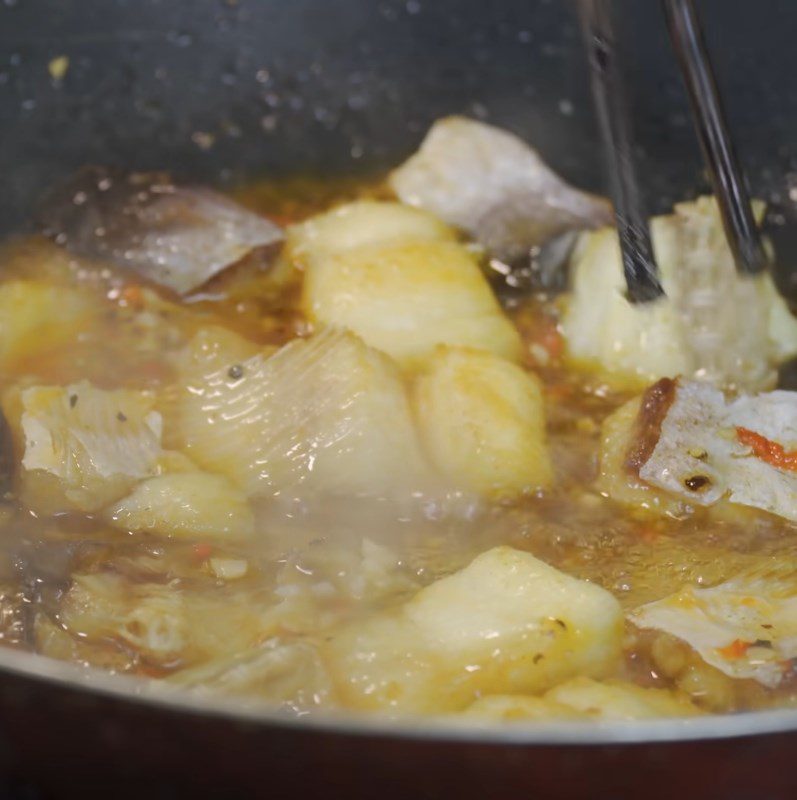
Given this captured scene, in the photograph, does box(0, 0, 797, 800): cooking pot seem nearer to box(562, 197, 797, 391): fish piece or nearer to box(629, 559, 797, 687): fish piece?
box(562, 197, 797, 391): fish piece

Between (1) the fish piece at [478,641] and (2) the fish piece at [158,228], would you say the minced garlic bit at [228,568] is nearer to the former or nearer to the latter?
(1) the fish piece at [478,641]

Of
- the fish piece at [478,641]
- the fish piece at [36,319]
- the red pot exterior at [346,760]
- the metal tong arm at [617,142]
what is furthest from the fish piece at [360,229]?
the red pot exterior at [346,760]

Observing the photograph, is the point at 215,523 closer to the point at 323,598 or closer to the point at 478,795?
the point at 323,598

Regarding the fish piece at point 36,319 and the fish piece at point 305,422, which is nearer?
the fish piece at point 305,422

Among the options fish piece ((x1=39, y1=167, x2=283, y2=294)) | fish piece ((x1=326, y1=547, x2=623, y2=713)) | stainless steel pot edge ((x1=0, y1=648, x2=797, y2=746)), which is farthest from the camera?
fish piece ((x1=39, y1=167, x2=283, y2=294))

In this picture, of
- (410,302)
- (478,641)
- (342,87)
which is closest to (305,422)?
(410,302)

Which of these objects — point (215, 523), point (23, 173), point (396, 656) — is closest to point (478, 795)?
point (396, 656)

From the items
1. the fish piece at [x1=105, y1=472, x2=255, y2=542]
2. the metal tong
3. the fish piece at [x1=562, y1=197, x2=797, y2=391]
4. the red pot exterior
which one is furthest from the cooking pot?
the red pot exterior
